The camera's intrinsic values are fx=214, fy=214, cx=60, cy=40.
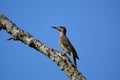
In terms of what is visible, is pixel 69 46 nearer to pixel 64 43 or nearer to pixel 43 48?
pixel 64 43

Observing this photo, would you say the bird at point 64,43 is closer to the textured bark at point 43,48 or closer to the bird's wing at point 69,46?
the bird's wing at point 69,46

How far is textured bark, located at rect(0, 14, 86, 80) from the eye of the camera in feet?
12.6

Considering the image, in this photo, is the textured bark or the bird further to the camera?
the bird

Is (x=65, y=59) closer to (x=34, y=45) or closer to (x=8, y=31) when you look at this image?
(x=34, y=45)

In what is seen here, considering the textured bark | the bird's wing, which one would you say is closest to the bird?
the bird's wing

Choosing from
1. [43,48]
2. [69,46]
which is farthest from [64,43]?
[43,48]

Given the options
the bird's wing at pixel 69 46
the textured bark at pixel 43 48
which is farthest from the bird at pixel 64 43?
the textured bark at pixel 43 48

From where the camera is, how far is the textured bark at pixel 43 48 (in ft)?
12.6

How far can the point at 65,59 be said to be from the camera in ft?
13.4

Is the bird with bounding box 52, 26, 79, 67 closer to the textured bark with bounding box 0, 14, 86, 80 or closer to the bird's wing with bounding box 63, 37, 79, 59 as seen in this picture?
the bird's wing with bounding box 63, 37, 79, 59

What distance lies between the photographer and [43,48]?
13.4 ft

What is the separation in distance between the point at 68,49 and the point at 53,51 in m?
3.28

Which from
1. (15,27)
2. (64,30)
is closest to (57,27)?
(64,30)

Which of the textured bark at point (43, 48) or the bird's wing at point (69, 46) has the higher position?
the bird's wing at point (69, 46)
